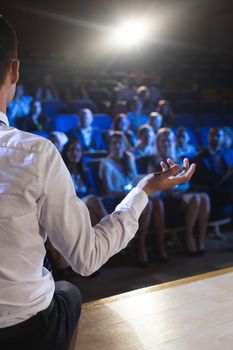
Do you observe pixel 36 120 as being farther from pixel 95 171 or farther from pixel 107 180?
pixel 107 180

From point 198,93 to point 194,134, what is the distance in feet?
4.44

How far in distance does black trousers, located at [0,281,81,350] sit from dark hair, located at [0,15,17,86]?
37cm

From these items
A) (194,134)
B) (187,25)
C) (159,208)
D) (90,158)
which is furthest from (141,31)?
(159,208)

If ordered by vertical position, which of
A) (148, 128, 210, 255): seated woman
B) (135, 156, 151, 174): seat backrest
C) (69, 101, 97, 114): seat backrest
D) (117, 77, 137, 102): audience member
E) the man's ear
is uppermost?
the man's ear

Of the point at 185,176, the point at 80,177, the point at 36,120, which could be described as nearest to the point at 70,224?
the point at 185,176

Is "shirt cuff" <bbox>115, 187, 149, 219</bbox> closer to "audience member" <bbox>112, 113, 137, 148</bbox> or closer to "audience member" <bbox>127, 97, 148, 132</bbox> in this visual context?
"audience member" <bbox>112, 113, 137, 148</bbox>

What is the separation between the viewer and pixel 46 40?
5402mm

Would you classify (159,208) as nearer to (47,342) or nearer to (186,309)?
(186,309)

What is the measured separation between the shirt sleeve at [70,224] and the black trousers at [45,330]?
0.11m

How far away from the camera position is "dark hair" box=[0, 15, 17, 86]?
610 millimetres

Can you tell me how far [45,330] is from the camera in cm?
65

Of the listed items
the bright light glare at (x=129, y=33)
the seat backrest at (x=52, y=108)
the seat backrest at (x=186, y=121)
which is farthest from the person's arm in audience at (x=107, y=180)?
the bright light glare at (x=129, y=33)

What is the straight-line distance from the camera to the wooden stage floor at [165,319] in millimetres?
897

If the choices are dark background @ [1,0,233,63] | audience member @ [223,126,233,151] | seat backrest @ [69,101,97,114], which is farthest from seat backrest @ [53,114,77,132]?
dark background @ [1,0,233,63]
